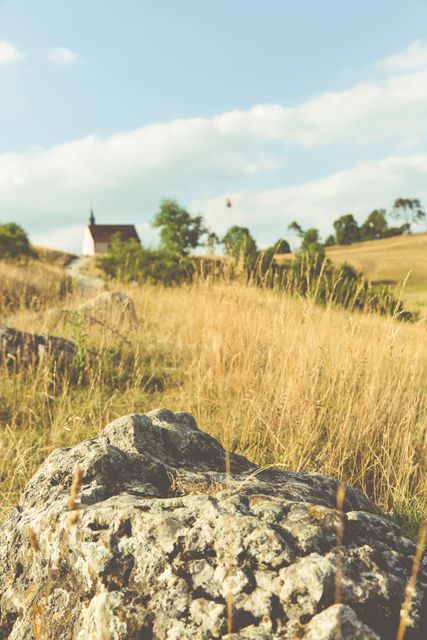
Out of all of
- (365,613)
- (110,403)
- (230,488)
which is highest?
(230,488)

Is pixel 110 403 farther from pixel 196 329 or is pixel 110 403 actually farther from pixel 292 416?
pixel 196 329

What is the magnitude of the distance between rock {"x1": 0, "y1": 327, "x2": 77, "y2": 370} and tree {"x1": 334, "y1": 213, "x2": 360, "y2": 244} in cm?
6839

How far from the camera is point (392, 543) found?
1.43 metres

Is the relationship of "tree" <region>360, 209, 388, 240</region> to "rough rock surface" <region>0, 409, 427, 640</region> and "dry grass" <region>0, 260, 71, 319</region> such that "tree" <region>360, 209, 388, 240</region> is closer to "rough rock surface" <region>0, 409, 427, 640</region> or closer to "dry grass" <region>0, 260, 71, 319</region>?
"dry grass" <region>0, 260, 71, 319</region>

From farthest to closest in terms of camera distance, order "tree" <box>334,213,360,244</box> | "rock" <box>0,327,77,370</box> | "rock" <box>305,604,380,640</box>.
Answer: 1. "tree" <box>334,213,360,244</box>
2. "rock" <box>0,327,77,370</box>
3. "rock" <box>305,604,380,640</box>

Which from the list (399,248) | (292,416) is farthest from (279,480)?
(399,248)

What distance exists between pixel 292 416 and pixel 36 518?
2.17 m

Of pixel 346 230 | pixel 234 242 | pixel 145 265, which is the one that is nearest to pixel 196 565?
pixel 234 242

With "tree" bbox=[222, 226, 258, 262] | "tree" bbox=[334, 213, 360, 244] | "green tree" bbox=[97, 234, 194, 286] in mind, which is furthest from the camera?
"tree" bbox=[334, 213, 360, 244]

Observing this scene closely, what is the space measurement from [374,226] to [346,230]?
17.9 feet

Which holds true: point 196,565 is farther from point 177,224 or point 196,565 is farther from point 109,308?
point 177,224

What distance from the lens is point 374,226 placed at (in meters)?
73.2

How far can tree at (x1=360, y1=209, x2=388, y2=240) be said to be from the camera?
71.4 m

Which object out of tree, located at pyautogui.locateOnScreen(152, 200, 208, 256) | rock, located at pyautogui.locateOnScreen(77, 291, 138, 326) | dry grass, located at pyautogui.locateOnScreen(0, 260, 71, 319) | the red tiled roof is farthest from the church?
rock, located at pyautogui.locateOnScreen(77, 291, 138, 326)
